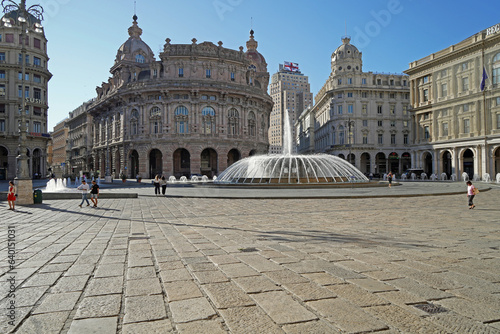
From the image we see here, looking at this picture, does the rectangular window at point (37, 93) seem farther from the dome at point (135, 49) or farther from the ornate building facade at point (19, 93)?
the dome at point (135, 49)

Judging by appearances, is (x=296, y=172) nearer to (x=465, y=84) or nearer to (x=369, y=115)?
(x=465, y=84)

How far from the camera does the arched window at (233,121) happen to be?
5294 cm

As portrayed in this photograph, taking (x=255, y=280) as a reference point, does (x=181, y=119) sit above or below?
above

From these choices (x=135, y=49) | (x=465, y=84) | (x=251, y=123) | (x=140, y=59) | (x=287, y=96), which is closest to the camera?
(x=465, y=84)

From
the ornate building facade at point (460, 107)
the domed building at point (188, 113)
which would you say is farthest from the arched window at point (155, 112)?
the ornate building facade at point (460, 107)

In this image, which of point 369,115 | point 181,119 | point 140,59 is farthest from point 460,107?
point 140,59

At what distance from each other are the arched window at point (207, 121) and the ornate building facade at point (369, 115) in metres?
24.6

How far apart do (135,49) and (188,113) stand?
2242cm

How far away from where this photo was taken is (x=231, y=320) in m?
3.10

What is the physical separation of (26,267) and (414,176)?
4969 centimetres

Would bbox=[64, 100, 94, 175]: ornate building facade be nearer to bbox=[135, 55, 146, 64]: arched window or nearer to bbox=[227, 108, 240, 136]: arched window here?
bbox=[135, 55, 146, 64]: arched window

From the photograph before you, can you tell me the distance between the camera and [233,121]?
5316 cm

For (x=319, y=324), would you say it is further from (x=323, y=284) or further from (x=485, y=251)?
(x=485, y=251)

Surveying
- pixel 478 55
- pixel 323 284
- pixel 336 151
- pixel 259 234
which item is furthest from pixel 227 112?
pixel 323 284
